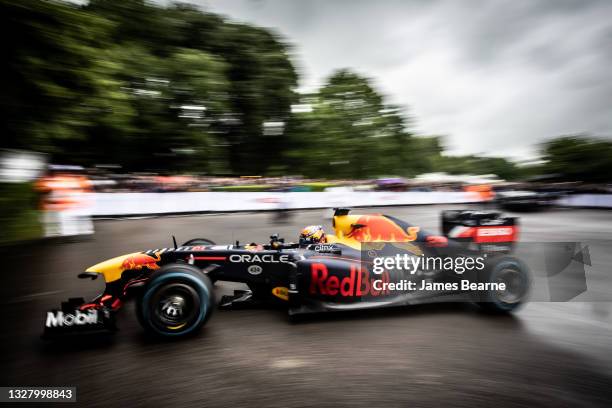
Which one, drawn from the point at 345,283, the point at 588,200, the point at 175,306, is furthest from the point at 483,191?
the point at 175,306

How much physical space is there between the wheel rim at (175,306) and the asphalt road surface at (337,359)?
195mm

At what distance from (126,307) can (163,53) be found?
1975 cm

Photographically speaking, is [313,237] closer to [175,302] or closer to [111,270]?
[175,302]

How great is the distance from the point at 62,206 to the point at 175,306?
7538 millimetres

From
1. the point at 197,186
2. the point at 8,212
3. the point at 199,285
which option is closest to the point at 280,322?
the point at 199,285

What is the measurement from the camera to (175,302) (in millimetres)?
3600

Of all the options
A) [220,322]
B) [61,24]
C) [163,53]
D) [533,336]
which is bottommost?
[533,336]

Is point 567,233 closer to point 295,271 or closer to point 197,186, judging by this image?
point 295,271

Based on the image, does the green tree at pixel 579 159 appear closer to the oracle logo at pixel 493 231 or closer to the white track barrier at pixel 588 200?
the white track barrier at pixel 588 200

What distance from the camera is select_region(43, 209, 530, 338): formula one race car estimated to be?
11.9 feet

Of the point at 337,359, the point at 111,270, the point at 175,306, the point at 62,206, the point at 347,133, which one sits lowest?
the point at 337,359

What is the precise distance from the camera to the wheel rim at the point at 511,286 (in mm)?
4480

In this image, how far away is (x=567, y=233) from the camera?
37.3 ft

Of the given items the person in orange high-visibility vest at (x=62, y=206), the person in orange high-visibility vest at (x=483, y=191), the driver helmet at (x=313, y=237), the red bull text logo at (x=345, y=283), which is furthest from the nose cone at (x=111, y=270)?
the person in orange high-visibility vest at (x=483, y=191)
